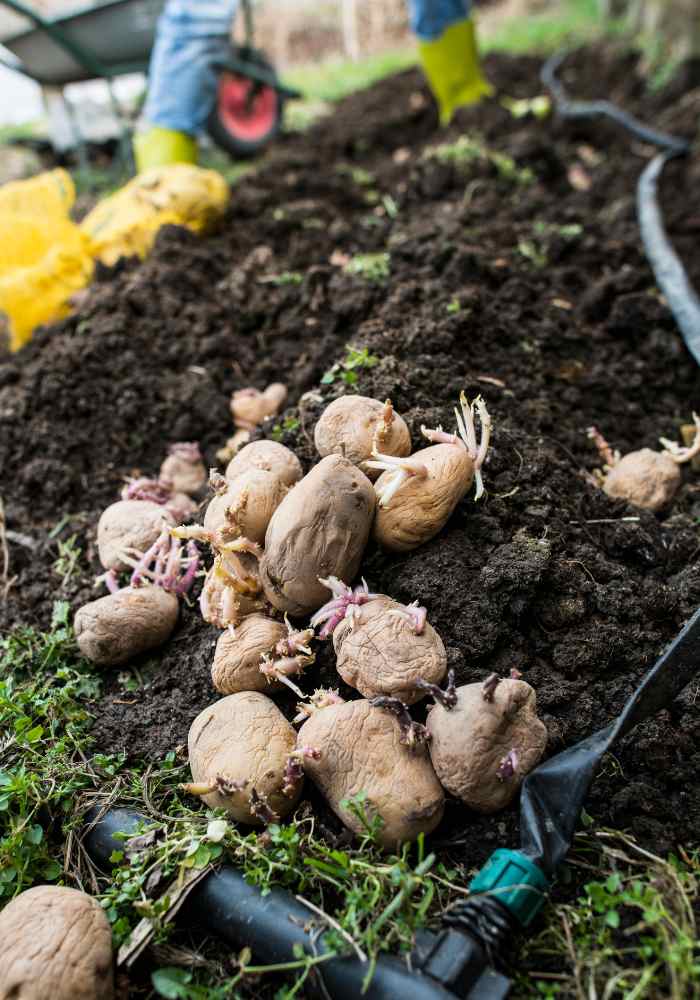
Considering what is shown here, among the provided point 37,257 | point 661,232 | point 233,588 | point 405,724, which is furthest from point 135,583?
point 661,232

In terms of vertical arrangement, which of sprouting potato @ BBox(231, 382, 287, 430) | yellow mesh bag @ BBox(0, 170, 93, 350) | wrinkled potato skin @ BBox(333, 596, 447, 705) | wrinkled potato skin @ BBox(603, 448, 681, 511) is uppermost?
yellow mesh bag @ BBox(0, 170, 93, 350)

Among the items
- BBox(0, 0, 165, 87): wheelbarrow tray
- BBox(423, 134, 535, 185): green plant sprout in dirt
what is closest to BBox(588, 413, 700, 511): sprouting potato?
BBox(423, 134, 535, 185): green plant sprout in dirt

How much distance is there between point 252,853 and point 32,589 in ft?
4.32

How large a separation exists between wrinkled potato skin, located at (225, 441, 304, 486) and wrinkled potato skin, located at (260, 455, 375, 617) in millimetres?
226

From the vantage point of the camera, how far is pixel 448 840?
1.79 metres

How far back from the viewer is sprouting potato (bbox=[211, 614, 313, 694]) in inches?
76.8

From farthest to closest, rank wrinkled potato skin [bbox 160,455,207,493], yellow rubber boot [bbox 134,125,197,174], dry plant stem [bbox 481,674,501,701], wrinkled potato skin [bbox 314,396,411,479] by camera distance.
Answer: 1. yellow rubber boot [bbox 134,125,197,174]
2. wrinkled potato skin [bbox 160,455,207,493]
3. wrinkled potato skin [bbox 314,396,411,479]
4. dry plant stem [bbox 481,674,501,701]

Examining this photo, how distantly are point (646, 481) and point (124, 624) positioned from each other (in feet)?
5.14

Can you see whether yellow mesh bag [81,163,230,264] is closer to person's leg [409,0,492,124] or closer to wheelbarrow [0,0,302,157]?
wheelbarrow [0,0,302,157]

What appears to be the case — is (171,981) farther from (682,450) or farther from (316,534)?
(682,450)

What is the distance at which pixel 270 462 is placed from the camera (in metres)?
2.26

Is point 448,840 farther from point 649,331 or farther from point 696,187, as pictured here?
point 696,187

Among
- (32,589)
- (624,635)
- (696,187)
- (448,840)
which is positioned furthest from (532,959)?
(696,187)

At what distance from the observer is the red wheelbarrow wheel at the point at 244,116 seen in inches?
235
